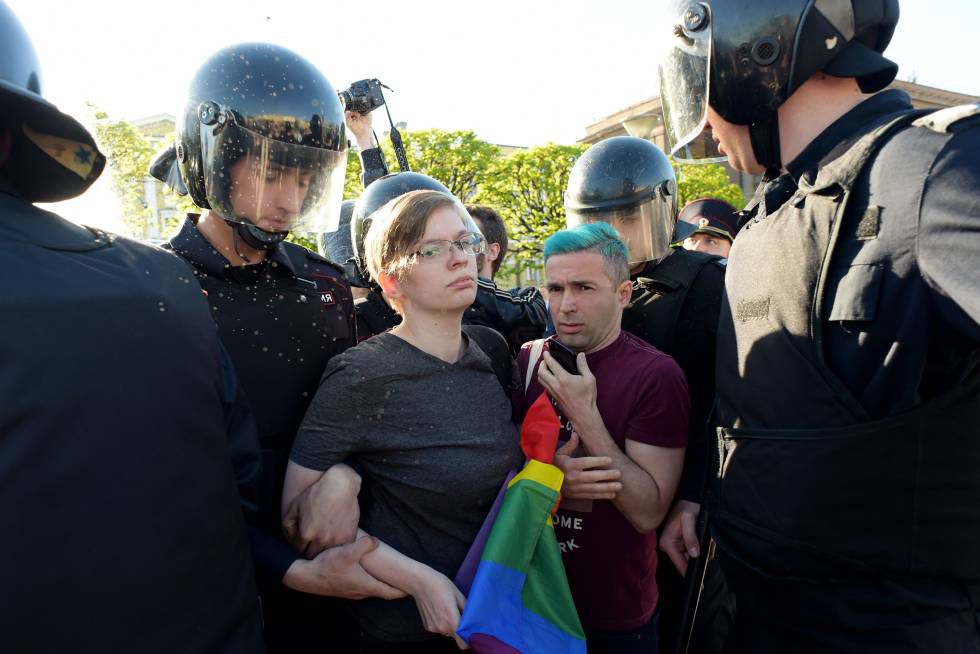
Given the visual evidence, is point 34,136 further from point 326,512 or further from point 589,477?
point 589,477

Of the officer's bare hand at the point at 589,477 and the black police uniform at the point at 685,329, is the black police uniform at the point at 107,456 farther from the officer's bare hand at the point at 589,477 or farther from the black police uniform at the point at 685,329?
the black police uniform at the point at 685,329

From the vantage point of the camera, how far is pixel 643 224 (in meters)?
3.20

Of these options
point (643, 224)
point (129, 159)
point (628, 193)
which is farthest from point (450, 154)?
point (643, 224)

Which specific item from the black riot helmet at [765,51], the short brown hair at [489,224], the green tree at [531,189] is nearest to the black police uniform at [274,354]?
the black riot helmet at [765,51]

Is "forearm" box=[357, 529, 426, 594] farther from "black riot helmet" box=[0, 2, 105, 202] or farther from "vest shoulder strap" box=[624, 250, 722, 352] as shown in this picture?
"vest shoulder strap" box=[624, 250, 722, 352]

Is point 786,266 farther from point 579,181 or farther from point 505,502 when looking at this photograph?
point 579,181

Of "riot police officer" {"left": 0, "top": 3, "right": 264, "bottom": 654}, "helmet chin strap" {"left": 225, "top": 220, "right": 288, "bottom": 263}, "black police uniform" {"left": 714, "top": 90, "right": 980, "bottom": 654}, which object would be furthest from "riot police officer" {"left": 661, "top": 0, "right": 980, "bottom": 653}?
"helmet chin strap" {"left": 225, "top": 220, "right": 288, "bottom": 263}

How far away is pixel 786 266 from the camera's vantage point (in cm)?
151

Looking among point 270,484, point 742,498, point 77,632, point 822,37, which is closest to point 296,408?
point 270,484

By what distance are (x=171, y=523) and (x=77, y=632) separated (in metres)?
0.22

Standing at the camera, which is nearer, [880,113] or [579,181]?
Answer: [880,113]

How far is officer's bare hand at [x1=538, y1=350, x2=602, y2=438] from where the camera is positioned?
6.85 feet

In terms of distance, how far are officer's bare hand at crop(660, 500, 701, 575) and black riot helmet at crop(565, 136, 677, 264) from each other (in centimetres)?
128

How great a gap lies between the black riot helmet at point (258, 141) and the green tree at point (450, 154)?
17876 mm
